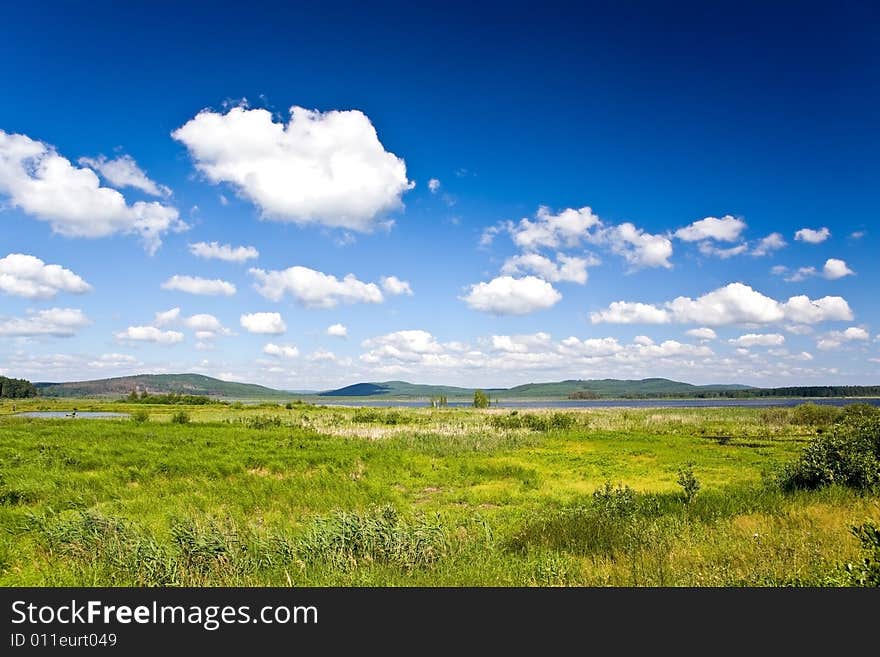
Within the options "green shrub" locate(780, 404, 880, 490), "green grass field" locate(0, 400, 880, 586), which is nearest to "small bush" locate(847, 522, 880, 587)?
"green grass field" locate(0, 400, 880, 586)

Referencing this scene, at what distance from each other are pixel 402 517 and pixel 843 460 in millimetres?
13578

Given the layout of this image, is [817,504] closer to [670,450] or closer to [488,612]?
[488,612]

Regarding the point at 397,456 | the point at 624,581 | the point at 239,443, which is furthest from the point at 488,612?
the point at 239,443

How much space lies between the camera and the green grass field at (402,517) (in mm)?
8539

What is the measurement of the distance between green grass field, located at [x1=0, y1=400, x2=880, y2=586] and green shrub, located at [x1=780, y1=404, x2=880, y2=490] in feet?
3.08

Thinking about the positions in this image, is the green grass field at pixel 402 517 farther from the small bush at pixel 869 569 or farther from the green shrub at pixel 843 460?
the green shrub at pixel 843 460

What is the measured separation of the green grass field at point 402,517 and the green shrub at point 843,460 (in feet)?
3.08

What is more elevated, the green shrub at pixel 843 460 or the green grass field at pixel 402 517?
the green shrub at pixel 843 460

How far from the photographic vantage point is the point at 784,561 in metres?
8.01

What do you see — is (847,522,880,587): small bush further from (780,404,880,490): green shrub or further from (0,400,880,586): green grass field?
(780,404,880,490): green shrub

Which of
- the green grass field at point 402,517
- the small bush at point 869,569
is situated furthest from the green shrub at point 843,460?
the small bush at point 869,569

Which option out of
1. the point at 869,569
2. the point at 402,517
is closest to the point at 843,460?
the point at 869,569

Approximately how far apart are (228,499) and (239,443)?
1961 cm

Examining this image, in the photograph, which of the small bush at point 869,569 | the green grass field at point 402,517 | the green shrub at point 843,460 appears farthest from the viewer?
the green shrub at point 843,460
